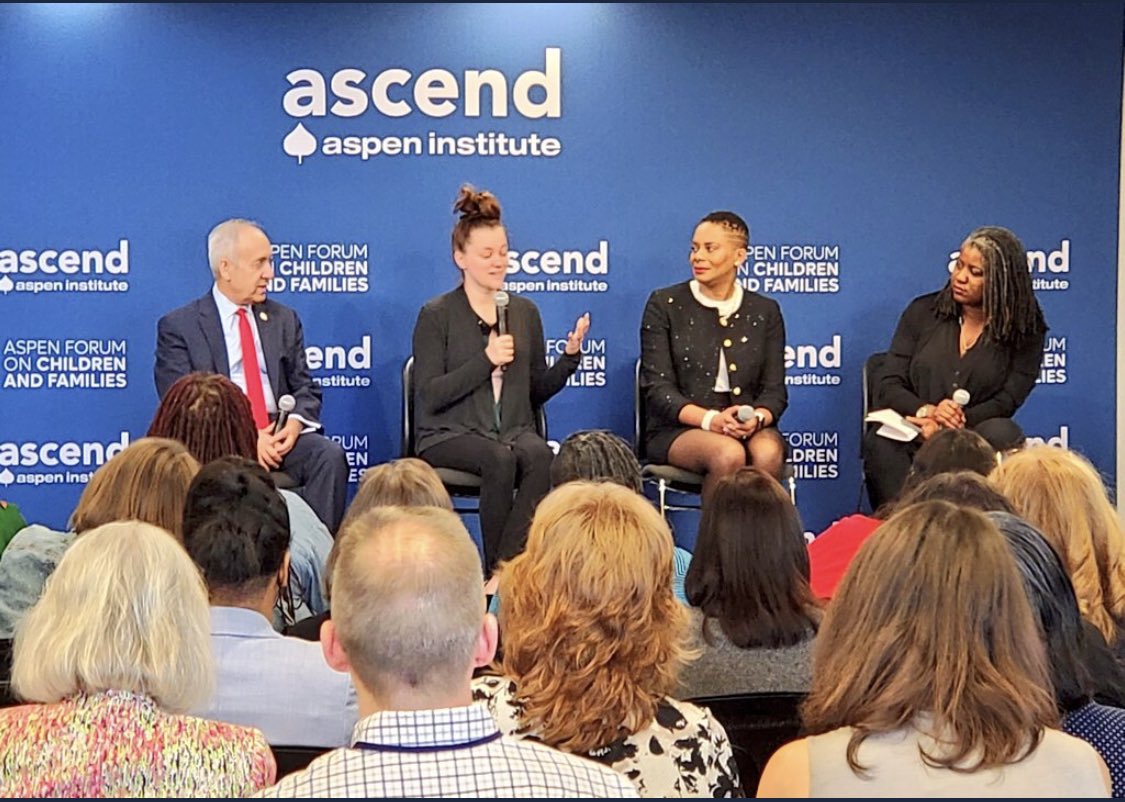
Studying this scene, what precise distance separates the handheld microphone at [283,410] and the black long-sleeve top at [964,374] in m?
2.38

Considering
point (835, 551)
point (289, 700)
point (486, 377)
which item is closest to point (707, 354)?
point (486, 377)

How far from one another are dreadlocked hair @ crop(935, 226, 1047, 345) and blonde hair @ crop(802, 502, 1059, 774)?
3.98 meters

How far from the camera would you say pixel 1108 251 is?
6480 millimetres

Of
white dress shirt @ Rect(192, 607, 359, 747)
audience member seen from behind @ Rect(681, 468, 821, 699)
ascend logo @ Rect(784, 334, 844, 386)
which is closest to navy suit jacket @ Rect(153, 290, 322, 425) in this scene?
ascend logo @ Rect(784, 334, 844, 386)

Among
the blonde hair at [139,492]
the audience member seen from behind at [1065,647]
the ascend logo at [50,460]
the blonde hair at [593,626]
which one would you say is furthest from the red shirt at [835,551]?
the ascend logo at [50,460]

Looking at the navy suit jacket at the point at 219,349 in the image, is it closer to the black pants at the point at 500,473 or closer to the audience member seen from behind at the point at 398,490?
the black pants at the point at 500,473

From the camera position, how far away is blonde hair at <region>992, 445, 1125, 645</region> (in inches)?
113

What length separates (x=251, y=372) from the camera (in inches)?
220

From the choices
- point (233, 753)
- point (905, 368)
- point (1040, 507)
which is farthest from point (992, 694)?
point (905, 368)

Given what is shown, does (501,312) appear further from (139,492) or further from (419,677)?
(419,677)

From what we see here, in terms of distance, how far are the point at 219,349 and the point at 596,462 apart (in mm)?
2279

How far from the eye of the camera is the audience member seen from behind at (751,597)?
2.75 metres

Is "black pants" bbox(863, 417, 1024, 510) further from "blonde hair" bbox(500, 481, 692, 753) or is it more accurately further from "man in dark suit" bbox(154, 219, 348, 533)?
"blonde hair" bbox(500, 481, 692, 753)

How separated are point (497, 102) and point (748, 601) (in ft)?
12.6
